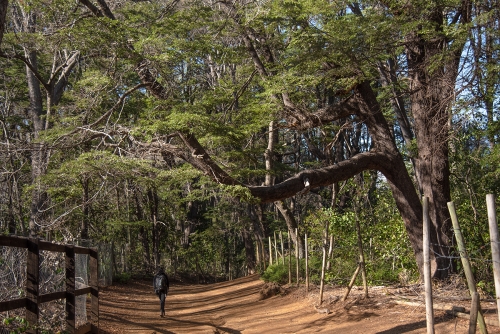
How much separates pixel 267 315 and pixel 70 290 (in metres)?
7.63

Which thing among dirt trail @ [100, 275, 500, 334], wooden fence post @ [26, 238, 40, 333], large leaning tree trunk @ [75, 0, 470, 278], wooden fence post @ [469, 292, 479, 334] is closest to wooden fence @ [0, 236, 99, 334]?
wooden fence post @ [26, 238, 40, 333]

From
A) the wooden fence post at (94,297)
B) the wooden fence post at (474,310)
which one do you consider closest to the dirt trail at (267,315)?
the wooden fence post at (94,297)

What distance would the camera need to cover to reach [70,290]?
804cm

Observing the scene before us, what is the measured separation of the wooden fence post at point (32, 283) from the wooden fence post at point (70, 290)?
1.49 metres

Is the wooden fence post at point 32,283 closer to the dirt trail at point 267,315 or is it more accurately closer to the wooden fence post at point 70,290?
the wooden fence post at point 70,290

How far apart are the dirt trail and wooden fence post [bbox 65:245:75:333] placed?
3623mm

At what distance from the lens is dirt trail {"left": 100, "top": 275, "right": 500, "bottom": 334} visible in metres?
10.0

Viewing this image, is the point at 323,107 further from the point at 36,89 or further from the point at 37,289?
the point at 36,89

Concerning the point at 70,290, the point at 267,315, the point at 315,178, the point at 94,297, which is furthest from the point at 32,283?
the point at 267,315

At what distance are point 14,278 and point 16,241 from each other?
1.29m

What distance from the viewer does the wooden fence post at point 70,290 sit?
25.8 feet

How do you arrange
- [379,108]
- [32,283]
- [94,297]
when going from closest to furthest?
[32,283]
[94,297]
[379,108]

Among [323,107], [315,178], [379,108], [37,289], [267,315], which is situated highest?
[323,107]

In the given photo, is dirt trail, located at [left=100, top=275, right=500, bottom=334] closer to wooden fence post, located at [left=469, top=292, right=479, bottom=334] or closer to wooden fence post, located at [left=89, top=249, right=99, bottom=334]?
wooden fence post, located at [left=89, top=249, right=99, bottom=334]
